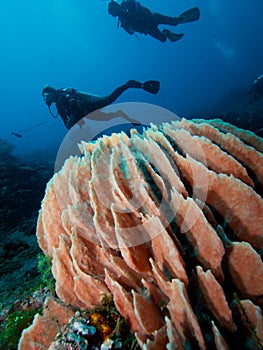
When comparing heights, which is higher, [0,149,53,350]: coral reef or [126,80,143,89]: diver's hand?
[126,80,143,89]: diver's hand

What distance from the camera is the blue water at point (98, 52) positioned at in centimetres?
9219

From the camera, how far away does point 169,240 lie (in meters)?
1.51

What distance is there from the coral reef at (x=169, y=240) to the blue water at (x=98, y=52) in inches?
3594

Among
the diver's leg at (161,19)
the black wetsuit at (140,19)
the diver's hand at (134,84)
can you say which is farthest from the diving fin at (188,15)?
the diver's hand at (134,84)

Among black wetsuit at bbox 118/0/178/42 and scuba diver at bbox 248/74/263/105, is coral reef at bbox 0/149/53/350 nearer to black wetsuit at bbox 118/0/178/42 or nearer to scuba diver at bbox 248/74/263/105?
black wetsuit at bbox 118/0/178/42

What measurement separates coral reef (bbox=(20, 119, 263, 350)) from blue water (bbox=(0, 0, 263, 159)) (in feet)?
300

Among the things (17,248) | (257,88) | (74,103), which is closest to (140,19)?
(257,88)

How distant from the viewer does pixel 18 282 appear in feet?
9.77

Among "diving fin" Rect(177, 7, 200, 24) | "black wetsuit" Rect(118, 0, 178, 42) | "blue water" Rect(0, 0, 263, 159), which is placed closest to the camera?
"black wetsuit" Rect(118, 0, 178, 42)

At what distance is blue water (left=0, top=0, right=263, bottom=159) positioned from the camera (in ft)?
302

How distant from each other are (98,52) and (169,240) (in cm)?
15167

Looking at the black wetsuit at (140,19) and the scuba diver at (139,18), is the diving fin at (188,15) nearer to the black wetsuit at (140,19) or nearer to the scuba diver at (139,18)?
the scuba diver at (139,18)

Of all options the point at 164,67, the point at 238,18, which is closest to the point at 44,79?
the point at 164,67

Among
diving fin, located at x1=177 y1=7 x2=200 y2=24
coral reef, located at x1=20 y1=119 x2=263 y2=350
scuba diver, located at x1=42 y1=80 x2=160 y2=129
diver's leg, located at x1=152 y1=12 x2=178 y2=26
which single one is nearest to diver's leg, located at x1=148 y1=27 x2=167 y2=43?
diver's leg, located at x1=152 y1=12 x2=178 y2=26
